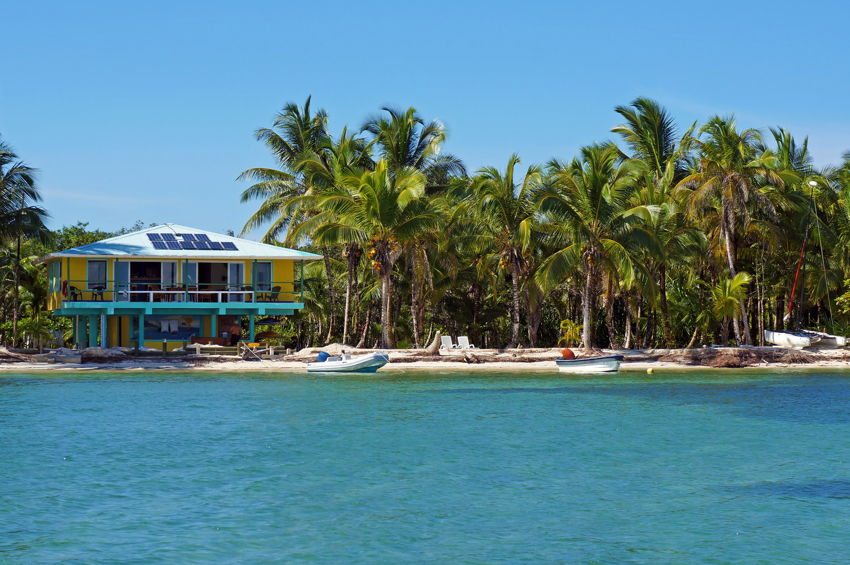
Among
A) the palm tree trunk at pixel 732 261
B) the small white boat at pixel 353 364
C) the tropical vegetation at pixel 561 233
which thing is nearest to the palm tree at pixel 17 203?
the tropical vegetation at pixel 561 233

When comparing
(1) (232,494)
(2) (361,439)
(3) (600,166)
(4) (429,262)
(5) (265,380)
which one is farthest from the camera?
(4) (429,262)

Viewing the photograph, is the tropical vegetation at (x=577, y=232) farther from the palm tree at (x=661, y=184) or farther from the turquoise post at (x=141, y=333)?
the turquoise post at (x=141, y=333)

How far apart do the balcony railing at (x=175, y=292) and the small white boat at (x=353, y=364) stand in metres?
4.04

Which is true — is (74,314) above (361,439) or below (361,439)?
above

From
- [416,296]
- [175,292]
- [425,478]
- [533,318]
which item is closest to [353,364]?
[416,296]

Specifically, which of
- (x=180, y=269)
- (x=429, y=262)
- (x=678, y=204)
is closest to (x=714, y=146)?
(x=678, y=204)

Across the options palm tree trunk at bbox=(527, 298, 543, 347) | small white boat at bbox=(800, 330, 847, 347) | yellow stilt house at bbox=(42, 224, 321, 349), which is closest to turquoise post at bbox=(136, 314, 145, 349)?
yellow stilt house at bbox=(42, 224, 321, 349)

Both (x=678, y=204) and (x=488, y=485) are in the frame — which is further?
(x=678, y=204)

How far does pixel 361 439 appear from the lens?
19.4 meters

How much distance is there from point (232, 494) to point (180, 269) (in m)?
27.0

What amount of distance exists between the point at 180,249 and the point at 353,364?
9431 mm

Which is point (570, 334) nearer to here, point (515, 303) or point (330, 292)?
point (515, 303)

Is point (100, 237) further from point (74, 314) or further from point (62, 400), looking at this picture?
point (62, 400)

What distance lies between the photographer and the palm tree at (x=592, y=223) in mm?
37031
